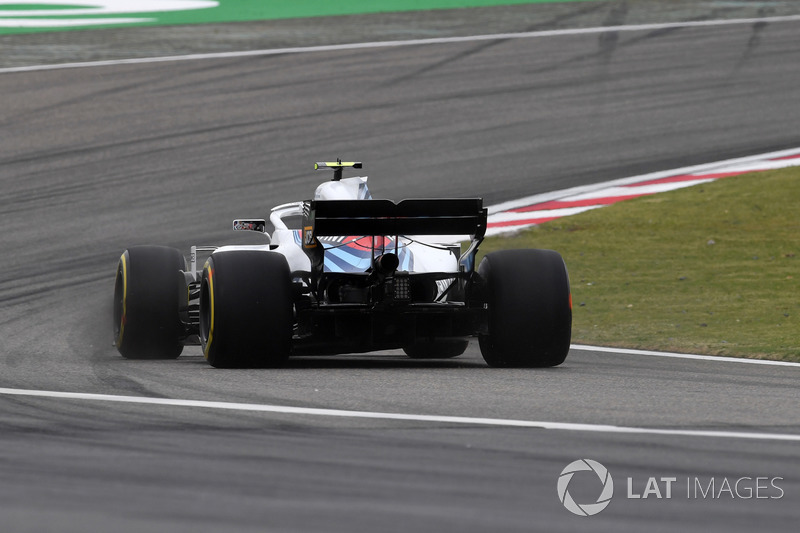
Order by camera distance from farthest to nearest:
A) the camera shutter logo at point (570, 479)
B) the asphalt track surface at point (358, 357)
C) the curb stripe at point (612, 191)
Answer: the curb stripe at point (612, 191) < the asphalt track surface at point (358, 357) < the camera shutter logo at point (570, 479)

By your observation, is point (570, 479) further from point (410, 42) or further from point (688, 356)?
point (410, 42)

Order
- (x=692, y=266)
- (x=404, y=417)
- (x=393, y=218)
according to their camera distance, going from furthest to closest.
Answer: (x=692, y=266) → (x=393, y=218) → (x=404, y=417)

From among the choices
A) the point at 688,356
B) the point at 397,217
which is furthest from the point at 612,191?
the point at 397,217

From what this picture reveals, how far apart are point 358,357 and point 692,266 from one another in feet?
16.3

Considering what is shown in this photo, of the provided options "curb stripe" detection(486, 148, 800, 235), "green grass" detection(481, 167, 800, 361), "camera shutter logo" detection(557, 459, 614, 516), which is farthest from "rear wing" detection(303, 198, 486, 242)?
"curb stripe" detection(486, 148, 800, 235)

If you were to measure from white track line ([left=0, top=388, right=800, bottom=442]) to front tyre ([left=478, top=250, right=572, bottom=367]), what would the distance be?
8.11 ft

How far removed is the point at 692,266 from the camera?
14984 mm

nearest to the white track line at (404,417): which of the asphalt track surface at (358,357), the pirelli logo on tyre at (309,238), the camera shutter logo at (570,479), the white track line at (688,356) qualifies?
the asphalt track surface at (358,357)

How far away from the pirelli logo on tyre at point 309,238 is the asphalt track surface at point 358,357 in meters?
0.86

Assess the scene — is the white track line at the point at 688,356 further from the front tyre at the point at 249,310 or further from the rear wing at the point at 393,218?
the front tyre at the point at 249,310

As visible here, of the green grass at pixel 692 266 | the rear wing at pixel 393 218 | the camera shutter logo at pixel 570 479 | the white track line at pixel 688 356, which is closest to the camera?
the camera shutter logo at pixel 570 479

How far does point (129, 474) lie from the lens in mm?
5855

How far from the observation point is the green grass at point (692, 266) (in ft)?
39.2

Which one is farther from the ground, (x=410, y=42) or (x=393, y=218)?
(x=410, y=42)
